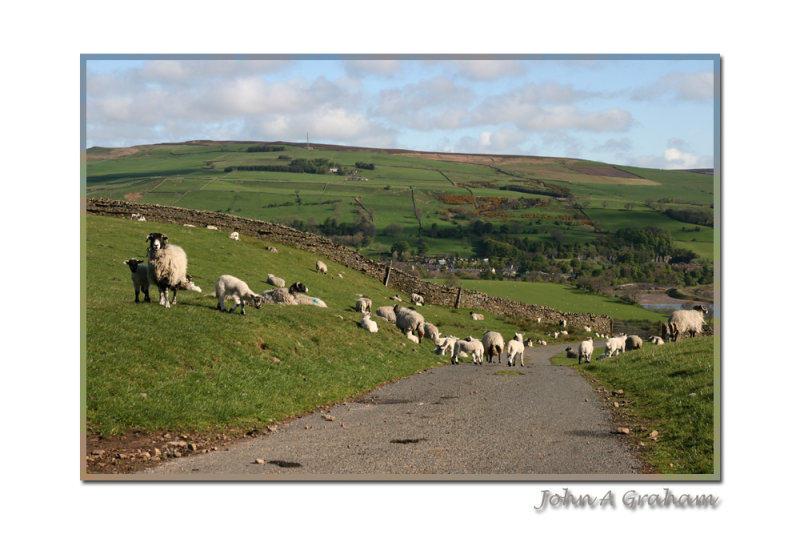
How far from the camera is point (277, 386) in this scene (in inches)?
624

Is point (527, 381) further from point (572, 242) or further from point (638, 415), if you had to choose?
point (572, 242)

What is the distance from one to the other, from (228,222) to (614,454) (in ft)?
144

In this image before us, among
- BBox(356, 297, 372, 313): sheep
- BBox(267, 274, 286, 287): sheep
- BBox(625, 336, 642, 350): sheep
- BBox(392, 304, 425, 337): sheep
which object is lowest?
BBox(625, 336, 642, 350): sheep

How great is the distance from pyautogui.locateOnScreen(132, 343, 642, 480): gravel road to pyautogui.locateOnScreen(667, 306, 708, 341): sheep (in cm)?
1502

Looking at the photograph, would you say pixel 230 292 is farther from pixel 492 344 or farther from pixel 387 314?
pixel 387 314

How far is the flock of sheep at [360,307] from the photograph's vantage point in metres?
18.5

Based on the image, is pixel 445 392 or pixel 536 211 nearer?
pixel 445 392

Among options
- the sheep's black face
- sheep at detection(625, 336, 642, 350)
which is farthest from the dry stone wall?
the sheep's black face

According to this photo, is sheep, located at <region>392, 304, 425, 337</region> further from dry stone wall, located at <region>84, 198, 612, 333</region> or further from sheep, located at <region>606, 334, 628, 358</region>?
dry stone wall, located at <region>84, 198, 612, 333</region>

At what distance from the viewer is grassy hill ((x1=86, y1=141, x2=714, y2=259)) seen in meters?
38.2

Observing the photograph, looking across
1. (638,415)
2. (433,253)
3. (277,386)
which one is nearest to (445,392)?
(277,386)

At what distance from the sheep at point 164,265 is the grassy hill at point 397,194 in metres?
13.3

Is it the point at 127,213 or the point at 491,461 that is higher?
the point at 127,213

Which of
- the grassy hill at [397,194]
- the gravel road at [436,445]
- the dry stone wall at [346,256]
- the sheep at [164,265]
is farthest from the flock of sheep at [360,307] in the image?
the dry stone wall at [346,256]
